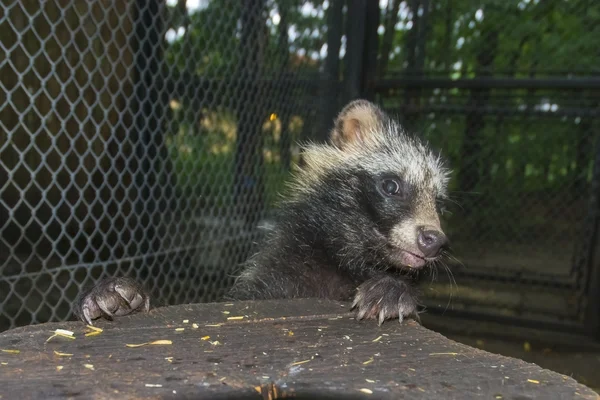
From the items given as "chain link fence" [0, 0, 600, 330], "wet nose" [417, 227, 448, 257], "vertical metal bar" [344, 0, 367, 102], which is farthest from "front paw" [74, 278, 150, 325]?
"vertical metal bar" [344, 0, 367, 102]

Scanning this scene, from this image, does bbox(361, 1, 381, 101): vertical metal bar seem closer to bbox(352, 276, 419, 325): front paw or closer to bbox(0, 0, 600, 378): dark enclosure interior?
bbox(0, 0, 600, 378): dark enclosure interior

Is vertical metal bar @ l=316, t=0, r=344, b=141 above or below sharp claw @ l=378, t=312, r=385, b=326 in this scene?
above

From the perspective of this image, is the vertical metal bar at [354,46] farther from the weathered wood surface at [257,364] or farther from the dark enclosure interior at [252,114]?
the weathered wood surface at [257,364]

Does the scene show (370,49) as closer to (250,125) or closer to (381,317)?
(250,125)

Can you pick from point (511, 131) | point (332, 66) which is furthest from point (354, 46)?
point (511, 131)

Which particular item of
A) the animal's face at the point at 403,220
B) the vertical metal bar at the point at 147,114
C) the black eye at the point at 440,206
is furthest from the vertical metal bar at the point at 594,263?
the vertical metal bar at the point at 147,114

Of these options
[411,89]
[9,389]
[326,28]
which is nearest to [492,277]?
[411,89]

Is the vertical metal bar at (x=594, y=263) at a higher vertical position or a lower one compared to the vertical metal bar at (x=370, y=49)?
lower
